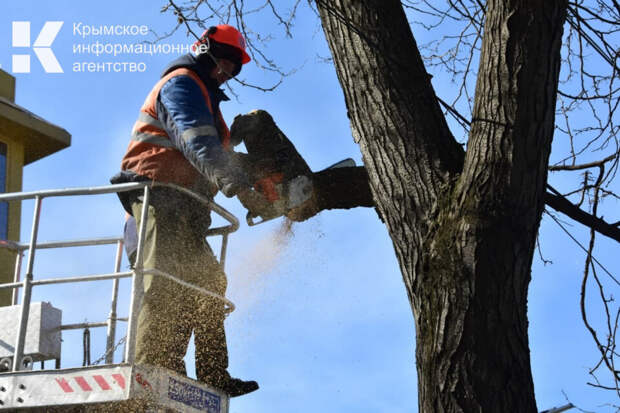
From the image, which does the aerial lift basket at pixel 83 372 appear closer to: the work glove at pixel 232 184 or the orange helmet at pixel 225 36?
the work glove at pixel 232 184

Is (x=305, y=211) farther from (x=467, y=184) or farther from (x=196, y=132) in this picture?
(x=467, y=184)

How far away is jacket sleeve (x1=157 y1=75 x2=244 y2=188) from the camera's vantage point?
522 cm

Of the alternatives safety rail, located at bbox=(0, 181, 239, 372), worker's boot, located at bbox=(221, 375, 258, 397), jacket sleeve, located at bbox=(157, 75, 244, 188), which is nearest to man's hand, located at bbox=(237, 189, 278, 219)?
jacket sleeve, located at bbox=(157, 75, 244, 188)

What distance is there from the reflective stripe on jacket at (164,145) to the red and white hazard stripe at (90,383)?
1.24 meters

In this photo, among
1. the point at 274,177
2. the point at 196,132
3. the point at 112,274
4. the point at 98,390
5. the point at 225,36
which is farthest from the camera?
the point at 225,36

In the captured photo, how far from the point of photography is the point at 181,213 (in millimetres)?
5504

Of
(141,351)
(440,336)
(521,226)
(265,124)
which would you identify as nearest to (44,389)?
(141,351)

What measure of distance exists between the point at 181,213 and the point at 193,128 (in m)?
0.54

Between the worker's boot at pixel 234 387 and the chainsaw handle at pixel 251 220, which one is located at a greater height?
the chainsaw handle at pixel 251 220

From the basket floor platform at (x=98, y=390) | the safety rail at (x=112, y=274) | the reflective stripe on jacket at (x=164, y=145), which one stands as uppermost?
the reflective stripe on jacket at (x=164, y=145)

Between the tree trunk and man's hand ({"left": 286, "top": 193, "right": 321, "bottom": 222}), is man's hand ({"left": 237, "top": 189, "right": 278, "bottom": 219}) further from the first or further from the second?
Result: the tree trunk

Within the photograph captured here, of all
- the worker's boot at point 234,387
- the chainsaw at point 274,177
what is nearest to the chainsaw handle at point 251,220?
the chainsaw at point 274,177

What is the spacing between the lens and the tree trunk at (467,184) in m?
3.54

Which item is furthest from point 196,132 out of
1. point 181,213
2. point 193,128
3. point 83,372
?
point 83,372
